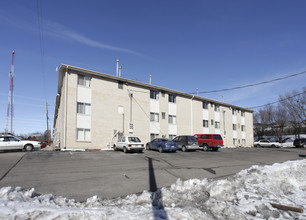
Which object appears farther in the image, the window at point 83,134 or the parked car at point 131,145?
the window at point 83,134

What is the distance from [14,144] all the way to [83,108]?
253 inches

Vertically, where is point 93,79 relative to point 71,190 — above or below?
above

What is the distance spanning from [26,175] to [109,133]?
43.0 feet

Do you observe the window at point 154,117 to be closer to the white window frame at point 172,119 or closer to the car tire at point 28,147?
the white window frame at point 172,119

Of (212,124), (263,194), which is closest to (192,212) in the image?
(263,194)

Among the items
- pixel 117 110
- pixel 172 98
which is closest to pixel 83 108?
pixel 117 110

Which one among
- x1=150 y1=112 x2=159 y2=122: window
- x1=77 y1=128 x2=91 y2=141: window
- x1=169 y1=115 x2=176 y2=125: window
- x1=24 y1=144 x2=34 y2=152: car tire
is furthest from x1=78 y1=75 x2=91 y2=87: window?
x1=169 y1=115 x2=176 y2=125: window

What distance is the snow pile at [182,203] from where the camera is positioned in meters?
3.92

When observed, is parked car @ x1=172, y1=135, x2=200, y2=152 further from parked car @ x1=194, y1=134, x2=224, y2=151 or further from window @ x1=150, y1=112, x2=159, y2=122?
window @ x1=150, y1=112, x2=159, y2=122

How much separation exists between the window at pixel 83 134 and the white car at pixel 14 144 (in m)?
3.50

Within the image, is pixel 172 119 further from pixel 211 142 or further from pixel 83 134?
pixel 83 134

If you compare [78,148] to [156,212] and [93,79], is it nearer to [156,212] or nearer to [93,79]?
[93,79]

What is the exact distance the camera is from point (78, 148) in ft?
62.2

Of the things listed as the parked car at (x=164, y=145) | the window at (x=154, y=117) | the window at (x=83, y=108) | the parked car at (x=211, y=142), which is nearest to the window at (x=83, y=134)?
the window at (x=83, y=108)
